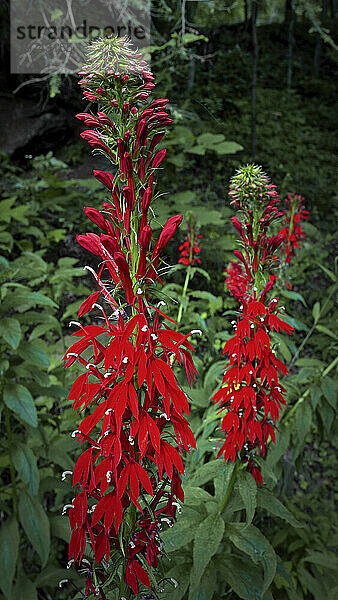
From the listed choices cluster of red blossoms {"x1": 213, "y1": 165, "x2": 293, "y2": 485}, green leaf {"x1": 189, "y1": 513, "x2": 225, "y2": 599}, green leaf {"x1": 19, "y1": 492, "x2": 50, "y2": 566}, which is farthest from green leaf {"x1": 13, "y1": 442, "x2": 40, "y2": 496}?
cluster of red blossoms {"x1": 213, "y1": 165, "x2": 293, "y2": 485}

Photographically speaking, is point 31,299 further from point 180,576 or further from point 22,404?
point 180,576

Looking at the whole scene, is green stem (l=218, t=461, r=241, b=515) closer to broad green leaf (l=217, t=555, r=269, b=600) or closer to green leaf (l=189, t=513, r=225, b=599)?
green leaf (l=189, t=513, r=225, b=599)

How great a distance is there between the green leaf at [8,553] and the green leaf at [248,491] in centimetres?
104

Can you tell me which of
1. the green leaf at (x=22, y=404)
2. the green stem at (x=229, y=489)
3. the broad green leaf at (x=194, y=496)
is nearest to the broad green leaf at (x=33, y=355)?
the green leaf at (x=22, y=404)

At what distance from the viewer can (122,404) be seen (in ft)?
2.97

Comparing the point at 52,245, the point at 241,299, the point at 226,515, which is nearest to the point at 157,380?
the point at 241,299

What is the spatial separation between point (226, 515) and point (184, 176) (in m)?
5.98

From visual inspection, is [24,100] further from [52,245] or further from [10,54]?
[52,245]

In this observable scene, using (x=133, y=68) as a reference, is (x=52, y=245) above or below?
below

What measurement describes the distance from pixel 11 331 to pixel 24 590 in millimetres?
1108

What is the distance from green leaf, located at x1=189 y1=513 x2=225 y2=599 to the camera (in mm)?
1364

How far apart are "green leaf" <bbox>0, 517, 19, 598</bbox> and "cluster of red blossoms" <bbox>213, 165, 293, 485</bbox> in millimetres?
1052

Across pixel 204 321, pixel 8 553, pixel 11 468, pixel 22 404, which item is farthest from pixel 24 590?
pixel 204 321

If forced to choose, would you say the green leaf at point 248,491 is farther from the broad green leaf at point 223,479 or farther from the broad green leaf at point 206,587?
the broad green leaf at point 206,587
